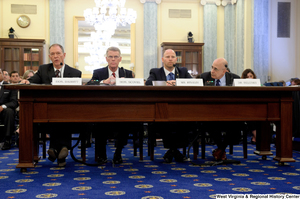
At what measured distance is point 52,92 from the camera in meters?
2.89

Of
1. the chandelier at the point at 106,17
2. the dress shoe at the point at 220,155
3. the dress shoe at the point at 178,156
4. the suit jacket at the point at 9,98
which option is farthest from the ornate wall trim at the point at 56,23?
the dress shoe at the point at 220,155

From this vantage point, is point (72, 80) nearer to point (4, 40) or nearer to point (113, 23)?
point (113, 23)

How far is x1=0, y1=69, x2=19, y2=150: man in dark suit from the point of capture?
4.61 meters

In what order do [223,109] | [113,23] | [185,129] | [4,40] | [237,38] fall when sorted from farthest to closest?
[237,38]
[4,40]
[113,23]
[185,129]
[223,109]

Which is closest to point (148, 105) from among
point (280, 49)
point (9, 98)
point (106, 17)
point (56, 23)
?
point (9, 98)

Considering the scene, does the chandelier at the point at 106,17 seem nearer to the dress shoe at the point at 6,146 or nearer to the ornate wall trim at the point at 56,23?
the ornate wall trim at the point at 56,23

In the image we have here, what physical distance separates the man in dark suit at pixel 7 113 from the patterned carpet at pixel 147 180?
1198 millimetres

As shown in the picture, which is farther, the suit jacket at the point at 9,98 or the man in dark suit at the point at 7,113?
the suit jacket at the point at 9,98

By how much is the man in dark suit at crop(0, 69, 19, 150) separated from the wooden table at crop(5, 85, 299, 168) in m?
1.94

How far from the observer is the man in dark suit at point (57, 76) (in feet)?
10.3

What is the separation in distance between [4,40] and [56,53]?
5854mm

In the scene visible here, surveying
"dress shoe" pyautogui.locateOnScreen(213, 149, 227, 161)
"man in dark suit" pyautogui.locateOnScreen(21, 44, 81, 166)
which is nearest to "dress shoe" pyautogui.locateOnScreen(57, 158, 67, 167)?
"man in dark suit" pyautogui.locateOnScreen(21, 44, 81, 166)

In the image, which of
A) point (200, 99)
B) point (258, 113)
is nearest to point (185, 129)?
point (200, 99)

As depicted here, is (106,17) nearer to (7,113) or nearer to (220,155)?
(7,113)
